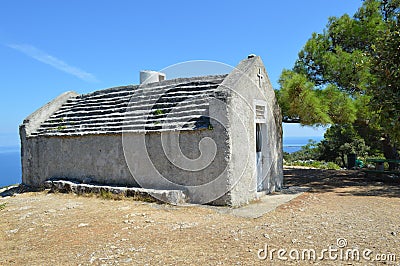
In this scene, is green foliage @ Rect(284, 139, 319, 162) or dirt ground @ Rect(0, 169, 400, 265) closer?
dirt ground @ Rect(0, 169, 400, 265)

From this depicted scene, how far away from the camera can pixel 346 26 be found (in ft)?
46.3

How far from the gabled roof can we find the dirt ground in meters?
2.50

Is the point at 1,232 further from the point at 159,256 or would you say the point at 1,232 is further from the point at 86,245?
the point at 159,256

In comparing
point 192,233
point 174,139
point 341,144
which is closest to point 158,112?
point 174,139

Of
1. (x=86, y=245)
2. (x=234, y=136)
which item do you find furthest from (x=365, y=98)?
(x=86, y=245)

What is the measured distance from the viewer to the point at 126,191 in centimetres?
938

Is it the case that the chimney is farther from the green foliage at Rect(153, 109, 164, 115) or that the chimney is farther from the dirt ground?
the dirt ground

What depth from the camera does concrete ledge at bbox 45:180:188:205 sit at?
28.4 ft

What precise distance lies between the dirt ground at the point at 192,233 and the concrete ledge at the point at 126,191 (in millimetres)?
336

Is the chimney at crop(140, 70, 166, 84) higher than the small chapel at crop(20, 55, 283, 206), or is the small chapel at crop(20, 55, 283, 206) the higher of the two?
the chimney at crop(140, 70, 166, 84)

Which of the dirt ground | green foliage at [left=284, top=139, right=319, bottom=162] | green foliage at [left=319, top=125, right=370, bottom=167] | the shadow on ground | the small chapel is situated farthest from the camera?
green foliage at [left=284, top=139, right=319, bottom=162]

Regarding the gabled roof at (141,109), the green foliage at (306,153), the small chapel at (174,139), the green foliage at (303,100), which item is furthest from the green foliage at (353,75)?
the green foliage at (306,153)

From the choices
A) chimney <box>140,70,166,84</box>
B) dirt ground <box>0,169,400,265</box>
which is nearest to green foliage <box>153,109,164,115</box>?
dirt ground <box>0,169,400,265</box>

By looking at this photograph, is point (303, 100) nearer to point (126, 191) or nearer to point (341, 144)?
point (126, 191)
